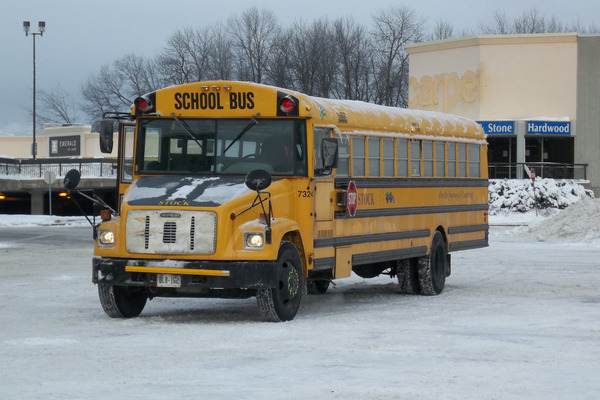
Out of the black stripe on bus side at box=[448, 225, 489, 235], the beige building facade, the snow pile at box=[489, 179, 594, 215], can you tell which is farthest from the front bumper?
the beige building facade

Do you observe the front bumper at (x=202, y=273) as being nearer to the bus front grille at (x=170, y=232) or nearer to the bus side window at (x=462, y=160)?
the bus front grille at (x=170, y=232)

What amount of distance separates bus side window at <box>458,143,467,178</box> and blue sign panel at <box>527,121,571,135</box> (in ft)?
121

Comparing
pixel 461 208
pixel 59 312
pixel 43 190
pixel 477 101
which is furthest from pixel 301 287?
pixel 43 190

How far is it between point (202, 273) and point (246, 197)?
35.2 inches

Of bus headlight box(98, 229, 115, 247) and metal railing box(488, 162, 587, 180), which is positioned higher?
metal railing box(488, 162, 587, 180)

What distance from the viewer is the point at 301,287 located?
13023 millimetres

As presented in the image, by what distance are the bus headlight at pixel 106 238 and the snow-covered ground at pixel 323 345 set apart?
0.81 m

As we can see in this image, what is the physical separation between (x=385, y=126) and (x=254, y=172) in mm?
3783

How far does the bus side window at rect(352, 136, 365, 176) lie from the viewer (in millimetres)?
14531

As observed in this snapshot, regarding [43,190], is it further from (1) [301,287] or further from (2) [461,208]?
(1) [301,287]

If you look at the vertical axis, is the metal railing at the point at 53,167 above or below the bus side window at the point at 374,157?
above

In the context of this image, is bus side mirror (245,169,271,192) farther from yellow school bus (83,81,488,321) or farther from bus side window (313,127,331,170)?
bus side window (313,127,331,170)

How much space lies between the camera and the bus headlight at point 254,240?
1228cm

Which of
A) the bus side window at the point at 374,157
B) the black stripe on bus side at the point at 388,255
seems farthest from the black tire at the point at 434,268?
the bus side window at the point at 374,157
